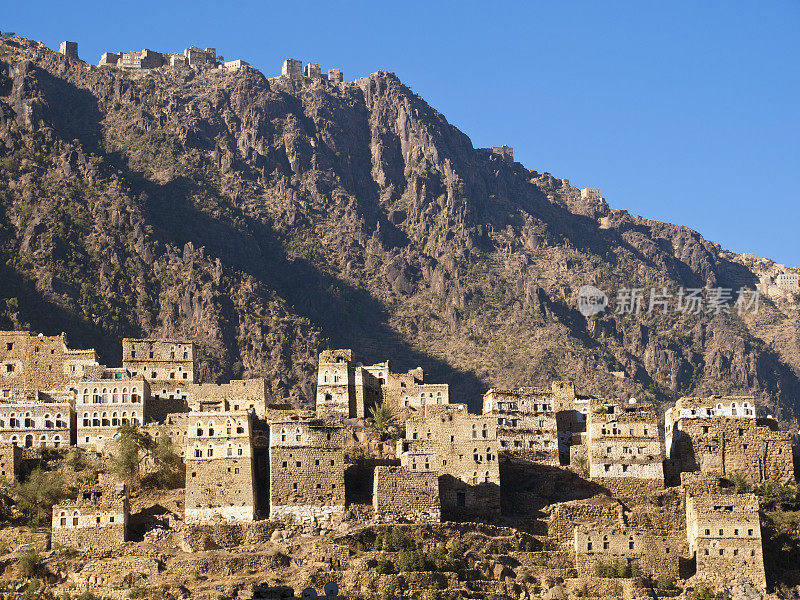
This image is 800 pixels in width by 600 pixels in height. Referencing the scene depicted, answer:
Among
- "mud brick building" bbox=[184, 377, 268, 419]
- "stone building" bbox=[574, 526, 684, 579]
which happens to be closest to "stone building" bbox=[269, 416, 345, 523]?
"mud brick building" bbox=[184, 377, 268, 419]

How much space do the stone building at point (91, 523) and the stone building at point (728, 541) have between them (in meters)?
40.3

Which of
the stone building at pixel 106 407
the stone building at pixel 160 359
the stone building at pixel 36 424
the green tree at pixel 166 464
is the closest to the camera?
the green tree at pixel 166 464

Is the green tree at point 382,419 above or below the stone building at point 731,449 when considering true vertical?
above

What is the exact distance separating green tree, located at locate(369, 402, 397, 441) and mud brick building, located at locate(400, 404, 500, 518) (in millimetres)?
6907

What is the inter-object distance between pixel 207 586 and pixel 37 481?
20112 mm

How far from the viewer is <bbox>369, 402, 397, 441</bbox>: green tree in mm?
131000

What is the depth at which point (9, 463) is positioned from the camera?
12156 centimetres

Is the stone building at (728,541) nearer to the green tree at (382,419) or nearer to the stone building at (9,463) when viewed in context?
the green tree at (382,419)

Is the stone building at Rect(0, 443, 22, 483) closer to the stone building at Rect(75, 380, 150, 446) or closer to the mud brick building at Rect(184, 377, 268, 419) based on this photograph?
the stone building at Rect(75, 380, 150, 446)

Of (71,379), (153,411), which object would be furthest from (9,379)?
(153,411)

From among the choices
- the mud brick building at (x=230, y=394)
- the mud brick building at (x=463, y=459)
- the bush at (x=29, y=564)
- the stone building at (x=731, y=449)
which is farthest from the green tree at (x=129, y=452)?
the stone building at (x=731, y=449)

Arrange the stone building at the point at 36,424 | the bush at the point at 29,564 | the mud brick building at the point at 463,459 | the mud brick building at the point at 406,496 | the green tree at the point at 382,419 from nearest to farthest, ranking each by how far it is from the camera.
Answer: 1. the bush at the point at 29,564
2. the mud brick building at the point at 406,496
3. the mud brick building at the point at 463,459
4. the stone building at the point at 36,424
5. the green tree at the point at 382,419

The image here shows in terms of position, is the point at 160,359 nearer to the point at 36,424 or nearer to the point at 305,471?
the point at 36,424

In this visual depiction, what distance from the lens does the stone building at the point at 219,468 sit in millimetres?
114625
